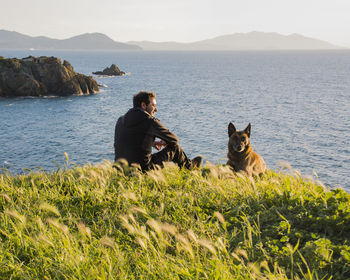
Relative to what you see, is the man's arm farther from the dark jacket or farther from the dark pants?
the dark pants

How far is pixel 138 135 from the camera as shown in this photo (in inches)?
259

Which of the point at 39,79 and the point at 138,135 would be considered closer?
the point at 138,135

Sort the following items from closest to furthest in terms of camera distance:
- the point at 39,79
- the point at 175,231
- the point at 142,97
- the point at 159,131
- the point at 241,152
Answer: the point at 175,231
the point at 159,131
the point at 142,97
the point at 241,152
the point at 39,79

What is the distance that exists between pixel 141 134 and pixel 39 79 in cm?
7153

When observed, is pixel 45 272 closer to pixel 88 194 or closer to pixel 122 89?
pixel 88 194

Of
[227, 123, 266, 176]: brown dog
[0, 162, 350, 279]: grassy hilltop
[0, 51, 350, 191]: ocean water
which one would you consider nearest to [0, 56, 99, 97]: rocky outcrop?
[0, 51, 350, 191]: ocean water

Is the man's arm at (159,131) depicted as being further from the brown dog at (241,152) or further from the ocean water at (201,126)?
the ocean water at (201,126)

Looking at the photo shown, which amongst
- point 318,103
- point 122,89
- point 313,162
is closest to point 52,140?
point 313,162

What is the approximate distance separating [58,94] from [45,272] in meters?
73.8

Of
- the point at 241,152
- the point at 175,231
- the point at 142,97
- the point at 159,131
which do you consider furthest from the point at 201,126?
the point at 175,231

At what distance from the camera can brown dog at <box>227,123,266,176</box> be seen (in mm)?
6953

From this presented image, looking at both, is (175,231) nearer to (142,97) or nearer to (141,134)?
(141,134)

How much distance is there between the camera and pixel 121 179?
6.34 m

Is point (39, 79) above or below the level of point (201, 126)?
above
